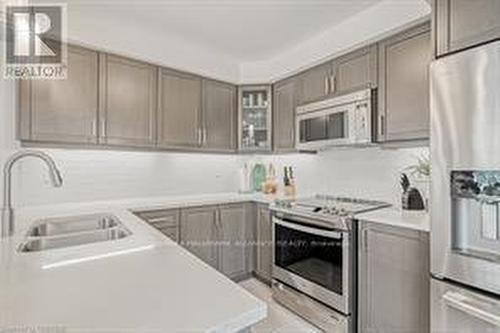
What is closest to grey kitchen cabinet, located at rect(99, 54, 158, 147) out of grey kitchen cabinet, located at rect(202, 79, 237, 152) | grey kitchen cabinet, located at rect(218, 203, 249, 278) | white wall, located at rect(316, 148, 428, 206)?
grey kitchen cabinet, located at rect(202, 79, 237, 152)

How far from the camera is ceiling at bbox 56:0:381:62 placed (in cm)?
228

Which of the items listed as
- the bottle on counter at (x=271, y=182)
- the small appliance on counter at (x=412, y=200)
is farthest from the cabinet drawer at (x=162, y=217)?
the small appliance on counter at (x=412, y=200)

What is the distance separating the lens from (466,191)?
140 centimetres

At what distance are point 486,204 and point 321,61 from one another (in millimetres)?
1839

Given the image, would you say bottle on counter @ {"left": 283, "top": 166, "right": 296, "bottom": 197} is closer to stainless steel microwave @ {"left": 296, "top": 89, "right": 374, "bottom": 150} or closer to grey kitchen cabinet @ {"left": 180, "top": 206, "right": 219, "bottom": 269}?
stainless steel microwave @ {"left": 296, "top": 89, "right": 374, "bottom": 150}

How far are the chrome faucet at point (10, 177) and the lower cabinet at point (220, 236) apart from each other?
4.97ft

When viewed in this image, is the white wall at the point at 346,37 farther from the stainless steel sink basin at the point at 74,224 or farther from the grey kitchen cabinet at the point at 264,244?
the stainless steel sink basin at the point at 74,224

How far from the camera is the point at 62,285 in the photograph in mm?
804

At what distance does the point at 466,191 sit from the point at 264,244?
198 cm

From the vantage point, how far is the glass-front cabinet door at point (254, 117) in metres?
3.47

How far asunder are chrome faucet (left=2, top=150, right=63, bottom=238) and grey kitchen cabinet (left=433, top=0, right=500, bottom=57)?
188 centimetres

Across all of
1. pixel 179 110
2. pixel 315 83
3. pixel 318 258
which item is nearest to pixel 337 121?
pixel 315 83

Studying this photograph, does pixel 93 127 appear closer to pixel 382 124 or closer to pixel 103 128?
pixel 103 128

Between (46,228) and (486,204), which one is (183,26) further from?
(486,204)
